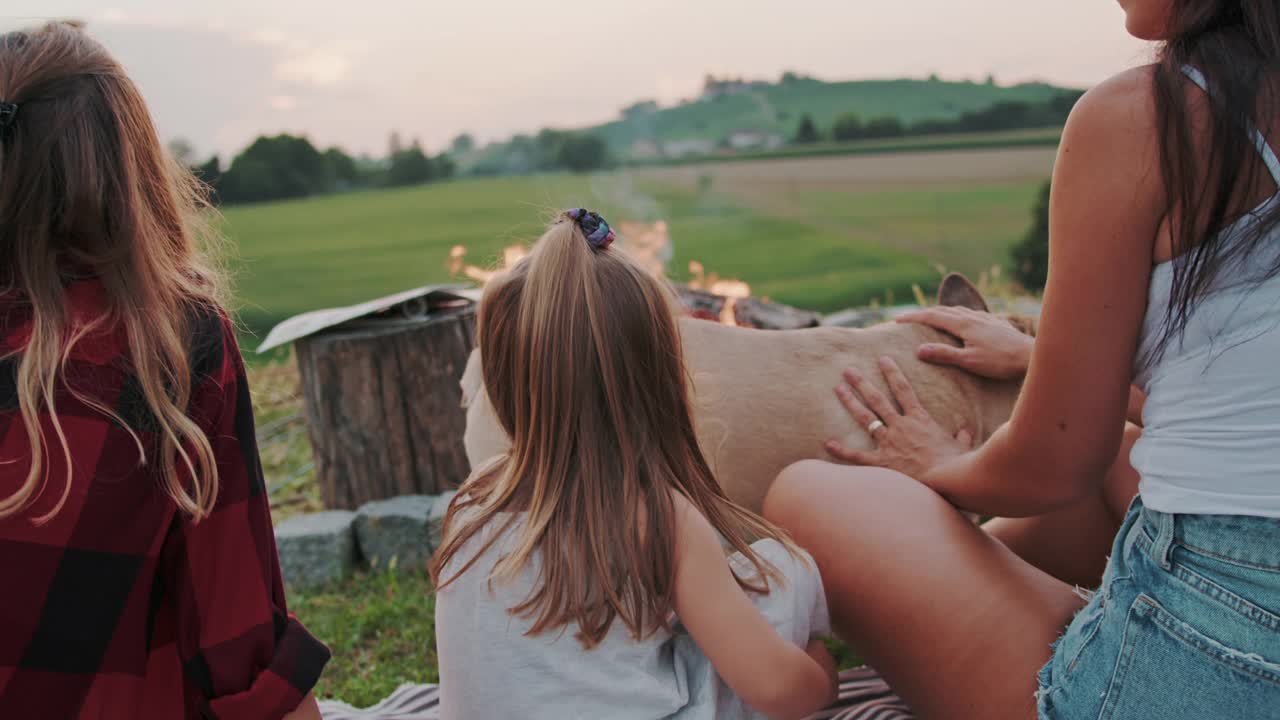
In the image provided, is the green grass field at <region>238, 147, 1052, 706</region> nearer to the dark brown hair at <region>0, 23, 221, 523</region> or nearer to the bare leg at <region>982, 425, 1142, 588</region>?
the bare leg at <region>982, 425, 1142, 588</region>

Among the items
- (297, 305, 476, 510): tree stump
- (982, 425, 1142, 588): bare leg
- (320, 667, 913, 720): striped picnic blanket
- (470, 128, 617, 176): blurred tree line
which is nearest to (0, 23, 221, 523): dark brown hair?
(320, 667, 913, 720): striped picnic blanket

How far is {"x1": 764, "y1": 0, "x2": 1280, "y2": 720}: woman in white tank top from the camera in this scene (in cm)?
115

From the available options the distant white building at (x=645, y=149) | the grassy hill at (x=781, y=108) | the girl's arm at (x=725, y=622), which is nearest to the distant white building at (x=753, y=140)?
the grassy hill at (x=781, y=108)

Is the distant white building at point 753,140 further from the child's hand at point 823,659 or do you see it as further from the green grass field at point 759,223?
the child's hand at point 823,659

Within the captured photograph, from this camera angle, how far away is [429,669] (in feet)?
8.81

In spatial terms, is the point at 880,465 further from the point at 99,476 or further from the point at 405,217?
the point at 405,217

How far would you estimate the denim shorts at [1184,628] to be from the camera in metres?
1.16

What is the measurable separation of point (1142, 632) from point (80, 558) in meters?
1.42

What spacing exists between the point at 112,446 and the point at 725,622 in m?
0.91

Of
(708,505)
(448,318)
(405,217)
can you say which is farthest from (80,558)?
(405,217)

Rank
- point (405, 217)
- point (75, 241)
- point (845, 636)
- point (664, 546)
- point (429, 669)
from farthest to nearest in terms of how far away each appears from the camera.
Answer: point (405, 217)
point (429, 669)
point (845, 636)
point (664, 546)
point (75, 241)

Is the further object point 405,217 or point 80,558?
point 405,217

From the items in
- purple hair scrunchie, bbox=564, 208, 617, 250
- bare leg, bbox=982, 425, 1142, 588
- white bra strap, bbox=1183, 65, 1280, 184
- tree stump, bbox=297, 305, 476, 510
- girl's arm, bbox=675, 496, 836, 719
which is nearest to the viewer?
white bra strap, bbox=1183, 65, 1280, 184

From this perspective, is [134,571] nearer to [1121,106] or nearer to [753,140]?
[1121,106]
